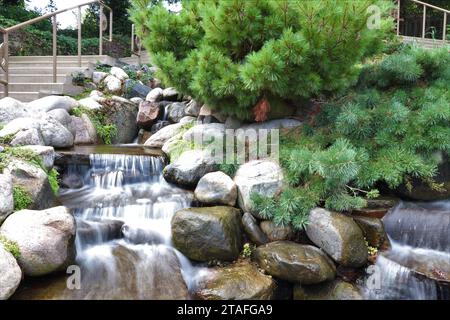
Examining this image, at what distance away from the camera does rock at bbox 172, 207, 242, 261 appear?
333cm

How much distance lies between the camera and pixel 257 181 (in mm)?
3752

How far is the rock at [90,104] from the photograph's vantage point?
6.84 meters

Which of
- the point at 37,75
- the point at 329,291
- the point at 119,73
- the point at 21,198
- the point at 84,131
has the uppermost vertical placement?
the point at 119,73

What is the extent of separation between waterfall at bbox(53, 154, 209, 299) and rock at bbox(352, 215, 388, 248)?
160 cm

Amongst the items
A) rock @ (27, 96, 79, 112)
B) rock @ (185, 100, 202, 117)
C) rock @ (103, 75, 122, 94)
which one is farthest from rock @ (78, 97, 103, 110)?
rock @ (185, 100, 202, 117)

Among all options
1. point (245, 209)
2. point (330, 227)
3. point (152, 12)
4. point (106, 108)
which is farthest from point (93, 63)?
point (330, 227)

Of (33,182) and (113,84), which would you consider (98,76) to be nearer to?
(113,84)

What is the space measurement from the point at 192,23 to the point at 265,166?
2.21 m

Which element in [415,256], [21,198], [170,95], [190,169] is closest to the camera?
[415,256]

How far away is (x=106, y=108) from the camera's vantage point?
7.08 meters

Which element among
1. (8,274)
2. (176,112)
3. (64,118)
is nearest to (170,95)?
(176,112)

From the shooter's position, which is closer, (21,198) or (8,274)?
(8,274)

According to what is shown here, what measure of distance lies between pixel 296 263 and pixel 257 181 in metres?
0.99

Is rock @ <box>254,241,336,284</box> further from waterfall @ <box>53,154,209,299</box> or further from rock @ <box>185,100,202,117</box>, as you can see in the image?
rock @ <box>185,100,202,117</box>
